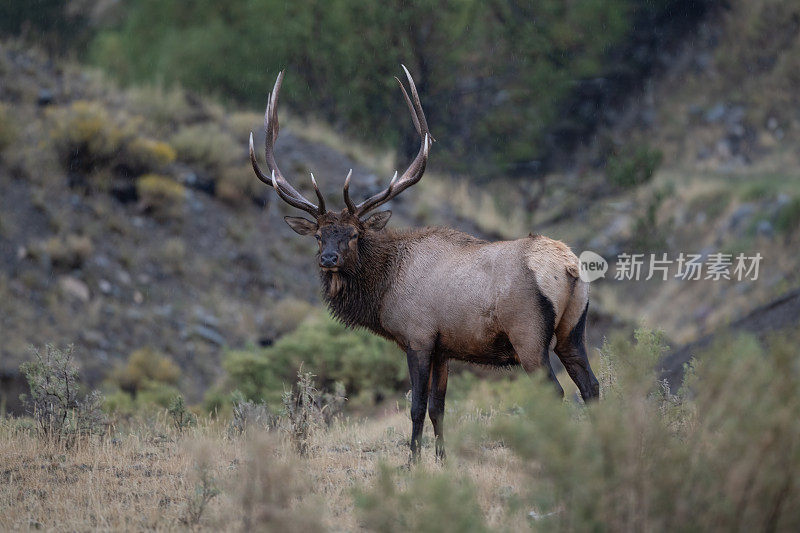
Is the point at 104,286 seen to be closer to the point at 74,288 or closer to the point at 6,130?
the point at 74,288

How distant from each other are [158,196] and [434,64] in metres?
11.4

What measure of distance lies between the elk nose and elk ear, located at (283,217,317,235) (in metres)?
0.61

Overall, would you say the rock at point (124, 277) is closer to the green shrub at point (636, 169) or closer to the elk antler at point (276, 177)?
the elk antler at point (276, 177)

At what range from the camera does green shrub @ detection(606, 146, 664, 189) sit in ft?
86.6

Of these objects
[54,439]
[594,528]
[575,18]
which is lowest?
[54,439]

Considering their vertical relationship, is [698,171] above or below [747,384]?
above

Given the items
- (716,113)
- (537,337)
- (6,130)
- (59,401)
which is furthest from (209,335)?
(716,113)

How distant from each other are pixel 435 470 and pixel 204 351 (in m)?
12.2

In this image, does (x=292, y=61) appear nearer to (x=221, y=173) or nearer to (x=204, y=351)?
(x=221, y=173)

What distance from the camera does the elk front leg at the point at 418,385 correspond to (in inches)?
304

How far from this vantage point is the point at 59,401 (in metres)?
8.72

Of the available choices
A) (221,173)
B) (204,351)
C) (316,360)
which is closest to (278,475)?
(316,360)

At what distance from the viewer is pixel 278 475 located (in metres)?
4.80

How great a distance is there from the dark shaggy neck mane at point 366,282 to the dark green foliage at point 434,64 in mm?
20645
